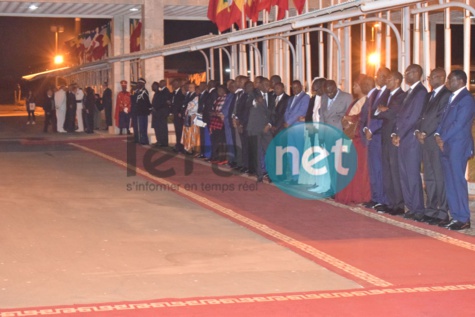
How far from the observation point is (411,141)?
408 inches

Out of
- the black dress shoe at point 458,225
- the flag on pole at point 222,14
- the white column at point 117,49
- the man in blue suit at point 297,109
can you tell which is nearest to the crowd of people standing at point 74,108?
the white column at point 117,49

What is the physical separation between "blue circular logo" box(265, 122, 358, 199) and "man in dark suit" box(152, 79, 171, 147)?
6723 mm

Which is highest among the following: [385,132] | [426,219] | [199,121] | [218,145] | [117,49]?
[117,49]

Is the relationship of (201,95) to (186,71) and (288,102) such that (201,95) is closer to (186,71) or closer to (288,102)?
(288,102)

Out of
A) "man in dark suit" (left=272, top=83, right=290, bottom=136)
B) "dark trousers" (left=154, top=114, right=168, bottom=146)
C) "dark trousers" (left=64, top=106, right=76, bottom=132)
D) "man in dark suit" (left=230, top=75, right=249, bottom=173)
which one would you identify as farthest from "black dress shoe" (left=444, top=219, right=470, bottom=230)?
"dark trousers" (left=64, top=106, right=76, bottom=132)

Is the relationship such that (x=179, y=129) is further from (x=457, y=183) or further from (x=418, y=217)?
(x=457, y=183)

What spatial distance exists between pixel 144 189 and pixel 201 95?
5145mm

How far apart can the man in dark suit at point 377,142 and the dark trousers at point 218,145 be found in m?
6.12

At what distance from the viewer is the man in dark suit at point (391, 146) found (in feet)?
35.1

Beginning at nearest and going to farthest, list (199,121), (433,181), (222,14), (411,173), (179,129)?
(433,181) → (411,173) → (199,121) → (222,14) → (179,129)

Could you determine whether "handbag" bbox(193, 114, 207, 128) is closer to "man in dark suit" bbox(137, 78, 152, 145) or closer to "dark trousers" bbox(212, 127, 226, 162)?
"dark trousers" bbox(212, 127, 226, 162)

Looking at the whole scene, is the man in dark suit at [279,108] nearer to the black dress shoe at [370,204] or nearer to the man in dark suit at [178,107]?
the black dress shoe at [370,204]

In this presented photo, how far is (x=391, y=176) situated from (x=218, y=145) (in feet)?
22.9

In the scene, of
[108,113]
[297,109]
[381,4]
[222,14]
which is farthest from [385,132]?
[108,113]
